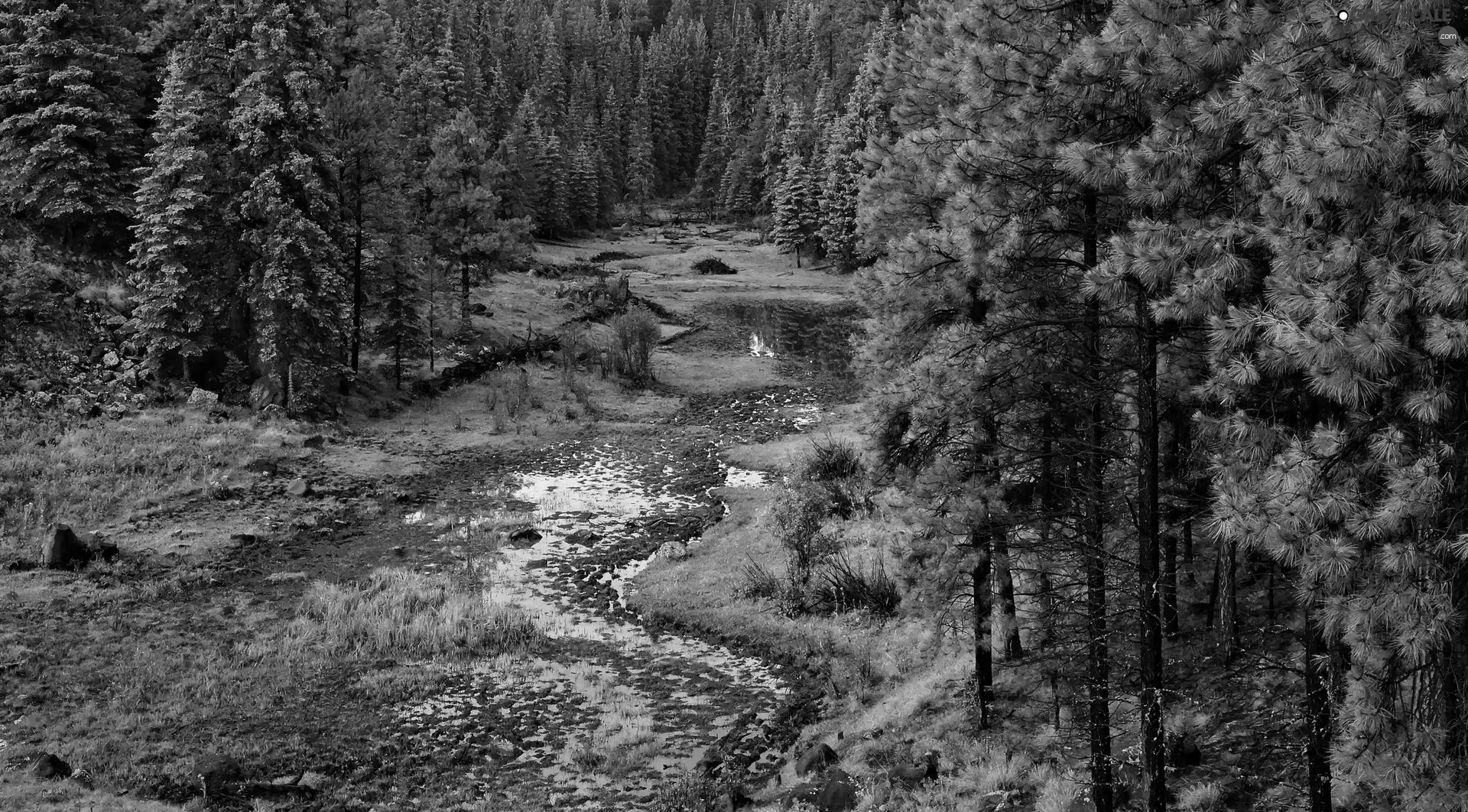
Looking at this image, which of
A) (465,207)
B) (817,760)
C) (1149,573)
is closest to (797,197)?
(465,207)

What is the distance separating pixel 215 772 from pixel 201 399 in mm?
23099

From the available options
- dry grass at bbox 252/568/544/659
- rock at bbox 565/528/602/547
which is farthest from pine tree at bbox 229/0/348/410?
dry grass at bbox 252/568/544/659

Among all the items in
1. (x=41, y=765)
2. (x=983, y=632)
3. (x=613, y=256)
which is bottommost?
(x=41, y=765)

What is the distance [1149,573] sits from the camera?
33.5 feet

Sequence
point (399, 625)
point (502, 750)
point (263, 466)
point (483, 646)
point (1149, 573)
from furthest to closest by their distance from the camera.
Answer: point (263, 466)
point (399, 625)
point (483, 646)
point (502, 750)
point (1149, 573)

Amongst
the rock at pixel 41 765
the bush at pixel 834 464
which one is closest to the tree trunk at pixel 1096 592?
the rock at pixel 41 765

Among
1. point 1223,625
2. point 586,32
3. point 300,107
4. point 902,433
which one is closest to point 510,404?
point 300,107

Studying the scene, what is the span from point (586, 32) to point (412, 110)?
94.6 m

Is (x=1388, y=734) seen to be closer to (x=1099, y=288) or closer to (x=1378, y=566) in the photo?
(x=1378, y=566)

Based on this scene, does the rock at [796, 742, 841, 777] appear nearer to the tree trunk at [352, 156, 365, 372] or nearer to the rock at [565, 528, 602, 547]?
the rock at [565, 528, 602, 547]

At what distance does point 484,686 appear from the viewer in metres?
18.3

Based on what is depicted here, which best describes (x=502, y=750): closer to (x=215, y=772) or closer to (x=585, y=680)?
(x=585, y=680)

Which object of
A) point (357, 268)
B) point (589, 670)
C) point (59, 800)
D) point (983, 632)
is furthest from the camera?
point (357, 268)

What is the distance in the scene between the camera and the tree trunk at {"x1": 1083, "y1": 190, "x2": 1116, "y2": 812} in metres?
10.8
